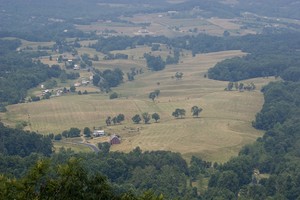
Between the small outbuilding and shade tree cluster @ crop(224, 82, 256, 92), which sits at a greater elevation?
shade tree cluster @ crop(224, 82, 256, 92)

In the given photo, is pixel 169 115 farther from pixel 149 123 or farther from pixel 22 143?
pixel 22 143

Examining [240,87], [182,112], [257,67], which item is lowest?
[182,112]

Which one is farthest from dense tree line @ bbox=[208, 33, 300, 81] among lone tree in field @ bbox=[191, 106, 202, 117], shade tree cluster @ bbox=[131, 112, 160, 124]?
shade tree cluster @ bbox=[131, 112, 160, 124]

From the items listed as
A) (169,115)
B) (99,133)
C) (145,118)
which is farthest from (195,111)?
(99,133)

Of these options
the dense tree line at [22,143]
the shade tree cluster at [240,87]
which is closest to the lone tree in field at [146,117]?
the dense tree line at [22,143]

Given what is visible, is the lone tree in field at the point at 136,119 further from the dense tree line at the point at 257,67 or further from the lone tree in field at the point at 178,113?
the dense tree line at the point at 257,67

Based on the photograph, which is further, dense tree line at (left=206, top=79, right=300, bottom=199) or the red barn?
the red barn

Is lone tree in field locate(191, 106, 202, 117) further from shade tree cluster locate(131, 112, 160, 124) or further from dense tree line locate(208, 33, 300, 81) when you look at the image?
dense tree line locate(208, 33, 300, 81)

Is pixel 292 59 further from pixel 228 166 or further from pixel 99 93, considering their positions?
pixel 228 166

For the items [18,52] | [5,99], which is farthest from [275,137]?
[18,52]
